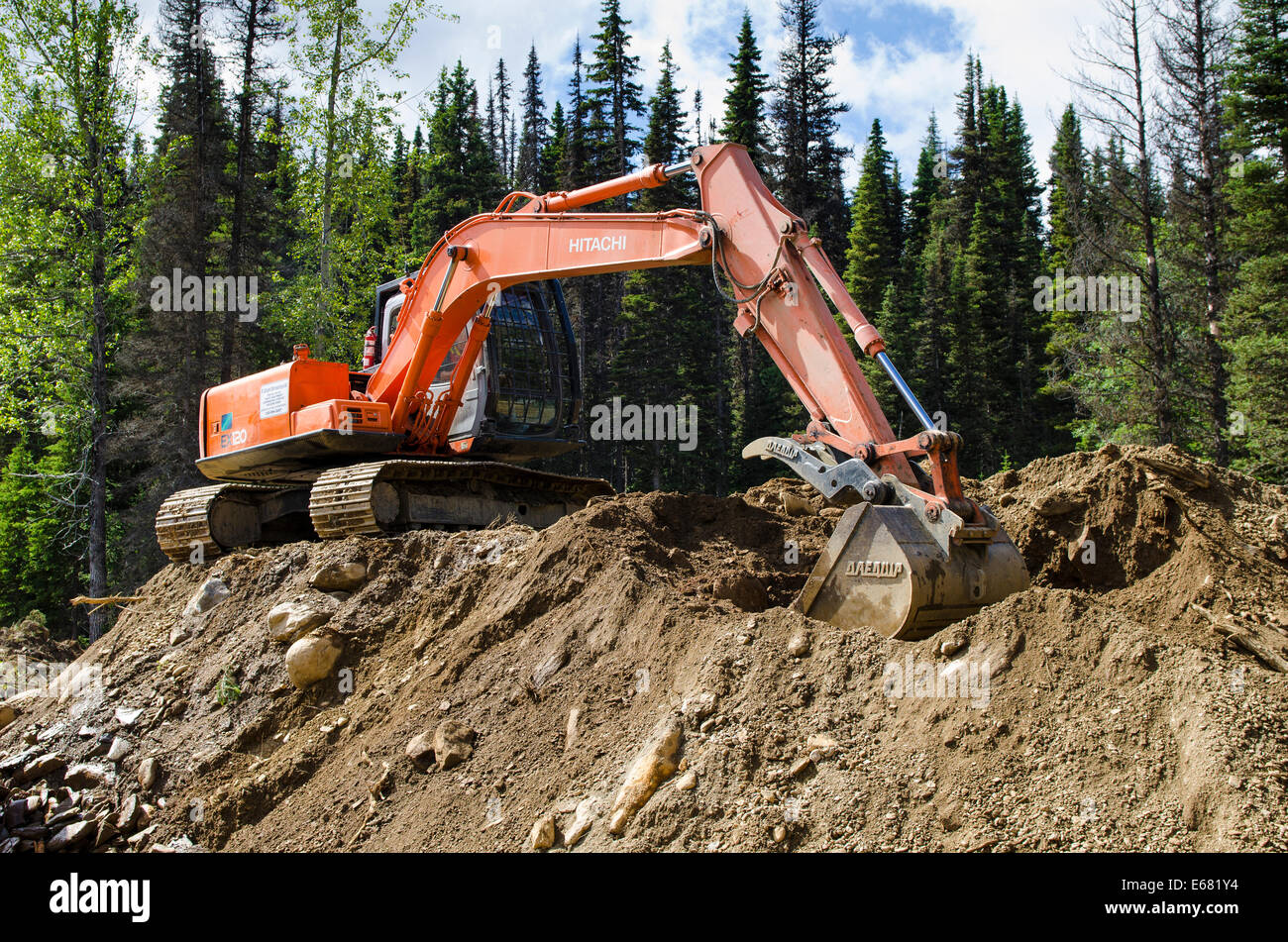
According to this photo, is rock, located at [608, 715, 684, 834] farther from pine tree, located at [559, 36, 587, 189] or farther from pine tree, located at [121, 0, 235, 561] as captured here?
pine tree, located at [559, 36, 587, 189]

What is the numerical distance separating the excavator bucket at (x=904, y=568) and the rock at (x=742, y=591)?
1.00m

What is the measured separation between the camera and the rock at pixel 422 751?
5816 mm

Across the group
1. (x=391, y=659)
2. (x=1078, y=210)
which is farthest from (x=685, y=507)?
(x=1078, y=210)

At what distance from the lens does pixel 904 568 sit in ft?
16.8

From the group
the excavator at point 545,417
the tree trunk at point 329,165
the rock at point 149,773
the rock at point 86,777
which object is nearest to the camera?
the excavator at point 545,417

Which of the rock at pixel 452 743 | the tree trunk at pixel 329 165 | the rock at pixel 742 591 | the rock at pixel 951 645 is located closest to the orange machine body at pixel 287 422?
the rock at pixel 452 743

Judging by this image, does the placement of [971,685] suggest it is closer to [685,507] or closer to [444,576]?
[685,507]

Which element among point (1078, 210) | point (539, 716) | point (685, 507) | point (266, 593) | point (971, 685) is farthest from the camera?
point (1078, 210)

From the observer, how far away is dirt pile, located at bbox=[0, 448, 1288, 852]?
4086mm

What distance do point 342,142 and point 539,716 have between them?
16.9 metres

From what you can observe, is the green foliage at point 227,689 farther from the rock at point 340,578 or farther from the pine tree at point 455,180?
the pine tree at point 455,180

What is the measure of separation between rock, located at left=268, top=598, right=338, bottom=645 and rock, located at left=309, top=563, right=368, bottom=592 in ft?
0.61

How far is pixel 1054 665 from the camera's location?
4.52 meters

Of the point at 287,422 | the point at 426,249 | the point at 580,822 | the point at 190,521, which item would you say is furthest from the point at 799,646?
the point at 426,249
